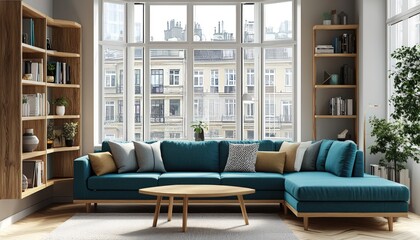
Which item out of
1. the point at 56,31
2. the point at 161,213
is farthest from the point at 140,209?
the point at 56,31

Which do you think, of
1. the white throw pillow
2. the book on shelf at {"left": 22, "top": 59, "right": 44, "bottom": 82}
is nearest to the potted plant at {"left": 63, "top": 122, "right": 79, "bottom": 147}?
the book on shelf at {"left": 22, "top": 59, "right": 44, "bottom": 82}

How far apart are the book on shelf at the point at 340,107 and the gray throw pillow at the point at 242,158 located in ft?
3.98

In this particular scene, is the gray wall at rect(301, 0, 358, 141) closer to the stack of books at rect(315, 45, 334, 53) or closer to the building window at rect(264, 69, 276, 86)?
the stack of books at rect(315, 45, 334, 53)

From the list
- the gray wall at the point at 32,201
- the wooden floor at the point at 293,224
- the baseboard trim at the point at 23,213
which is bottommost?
the wooden floor at the point at 293,224

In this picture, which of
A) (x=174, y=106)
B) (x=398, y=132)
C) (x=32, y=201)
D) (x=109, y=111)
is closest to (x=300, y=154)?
(x=398, y=132)

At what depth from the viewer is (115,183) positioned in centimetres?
763

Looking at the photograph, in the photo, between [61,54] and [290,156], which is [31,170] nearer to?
[61,54]

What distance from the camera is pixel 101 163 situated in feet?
25.8

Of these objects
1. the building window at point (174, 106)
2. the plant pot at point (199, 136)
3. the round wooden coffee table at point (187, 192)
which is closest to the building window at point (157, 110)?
the building window at point (174, 106)

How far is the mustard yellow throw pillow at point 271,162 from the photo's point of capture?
8.09 meters

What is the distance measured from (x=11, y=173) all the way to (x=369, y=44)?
4.72m

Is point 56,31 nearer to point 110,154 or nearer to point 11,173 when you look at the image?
point 110,154

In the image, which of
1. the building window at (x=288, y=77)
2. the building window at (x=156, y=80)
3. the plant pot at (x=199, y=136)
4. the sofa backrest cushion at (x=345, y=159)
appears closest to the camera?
the sofa backrest cushion at (x=345, y=159)

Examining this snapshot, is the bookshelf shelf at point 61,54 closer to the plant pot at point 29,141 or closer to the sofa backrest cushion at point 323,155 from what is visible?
the plant pot at point 29,141
